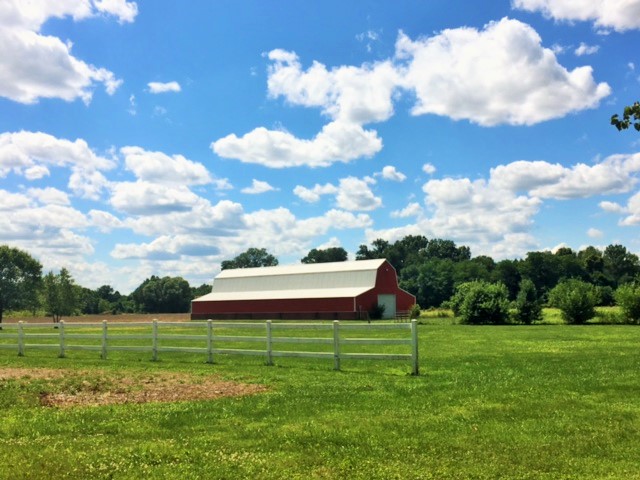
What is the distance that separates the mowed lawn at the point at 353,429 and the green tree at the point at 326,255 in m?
141

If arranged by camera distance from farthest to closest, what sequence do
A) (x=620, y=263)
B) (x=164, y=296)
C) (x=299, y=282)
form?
1. (x=620, y=263)
2. (x=164, y=296)
3. (x=299, y=282)

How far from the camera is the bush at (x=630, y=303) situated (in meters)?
42.1

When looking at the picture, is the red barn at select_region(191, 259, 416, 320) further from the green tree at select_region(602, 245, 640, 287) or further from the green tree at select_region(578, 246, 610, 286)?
the green tree at select_region(602, 245, 640, 287)

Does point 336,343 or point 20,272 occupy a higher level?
point 20,272

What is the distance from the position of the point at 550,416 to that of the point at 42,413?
27.6ft

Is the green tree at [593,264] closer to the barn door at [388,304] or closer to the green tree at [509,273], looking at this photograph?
the green tree at [509,273]

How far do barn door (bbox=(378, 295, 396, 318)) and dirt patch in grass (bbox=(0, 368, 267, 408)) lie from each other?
50.3 metres

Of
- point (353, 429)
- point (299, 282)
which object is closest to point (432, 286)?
point (299, 282)

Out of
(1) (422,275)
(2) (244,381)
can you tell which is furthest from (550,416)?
(1) (422,275)

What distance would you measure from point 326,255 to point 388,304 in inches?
3605

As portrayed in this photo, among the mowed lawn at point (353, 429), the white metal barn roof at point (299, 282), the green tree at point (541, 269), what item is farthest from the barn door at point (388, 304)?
the green tree at point (541, 269)

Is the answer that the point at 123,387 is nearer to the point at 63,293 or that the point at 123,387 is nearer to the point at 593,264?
the point at 63,293

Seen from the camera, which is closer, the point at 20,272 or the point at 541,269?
the point at 20,272

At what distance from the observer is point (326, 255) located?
6132 inches
